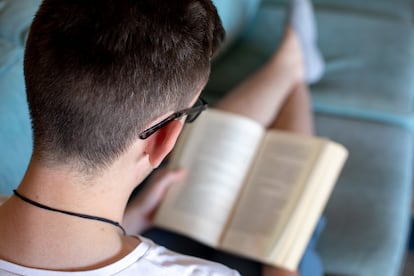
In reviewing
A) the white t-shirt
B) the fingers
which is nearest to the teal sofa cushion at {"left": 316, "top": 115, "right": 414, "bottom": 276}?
the fingers

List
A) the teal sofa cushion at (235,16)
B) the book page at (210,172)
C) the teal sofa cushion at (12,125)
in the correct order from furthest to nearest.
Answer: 1. the teal sofa cushion at (235,16)
2. the book page at (210,172)
3. the teal sofa cushion at (12,125)

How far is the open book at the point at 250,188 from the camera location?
1.00 metres

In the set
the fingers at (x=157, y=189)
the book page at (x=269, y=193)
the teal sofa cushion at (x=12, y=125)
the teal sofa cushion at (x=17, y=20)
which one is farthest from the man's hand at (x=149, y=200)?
the teal sofa cushion at (x=17, y=20)

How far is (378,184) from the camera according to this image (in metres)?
1.18

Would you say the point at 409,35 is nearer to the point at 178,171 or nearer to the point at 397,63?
the point at 397,63

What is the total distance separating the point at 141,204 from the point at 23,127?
325 mm

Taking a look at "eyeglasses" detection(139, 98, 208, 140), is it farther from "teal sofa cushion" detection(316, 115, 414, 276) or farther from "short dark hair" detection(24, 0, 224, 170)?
"teal sofa cushion" detection(316, 115, 414, 276)

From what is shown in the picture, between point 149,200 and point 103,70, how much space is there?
0.61 meters

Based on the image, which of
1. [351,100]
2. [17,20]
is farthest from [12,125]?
[351,100]

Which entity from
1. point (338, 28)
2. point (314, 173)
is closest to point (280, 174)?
point (314, 173)

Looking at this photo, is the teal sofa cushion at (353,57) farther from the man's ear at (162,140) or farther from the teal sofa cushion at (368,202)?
the man's ear at (162,140)

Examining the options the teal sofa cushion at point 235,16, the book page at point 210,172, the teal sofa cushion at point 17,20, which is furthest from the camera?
the teal sofa cushion at point 235,16

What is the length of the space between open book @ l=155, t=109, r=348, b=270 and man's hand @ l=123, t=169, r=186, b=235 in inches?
0.8

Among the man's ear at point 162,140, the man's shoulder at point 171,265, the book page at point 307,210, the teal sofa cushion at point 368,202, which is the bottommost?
the teal sofa cushion at point 368,202
